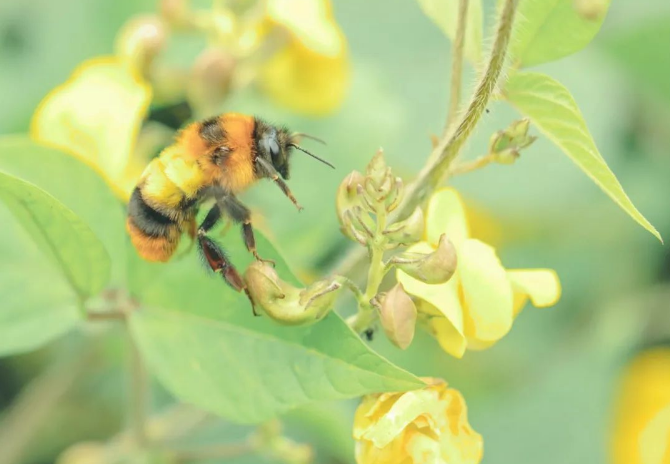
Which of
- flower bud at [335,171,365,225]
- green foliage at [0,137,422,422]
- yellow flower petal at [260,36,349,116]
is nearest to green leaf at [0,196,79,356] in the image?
green foliage at [0,137,422,422]

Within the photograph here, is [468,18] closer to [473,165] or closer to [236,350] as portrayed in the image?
[473,165]

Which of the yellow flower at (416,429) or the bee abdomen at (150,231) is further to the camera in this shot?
the bee abdomen at (150,231)

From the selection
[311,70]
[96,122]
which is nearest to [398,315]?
[96,122]

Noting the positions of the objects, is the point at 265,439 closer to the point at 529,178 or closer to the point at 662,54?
the point at 529,178

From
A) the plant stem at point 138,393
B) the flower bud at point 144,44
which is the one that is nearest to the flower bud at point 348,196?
Result: the plant stem at point 138,393

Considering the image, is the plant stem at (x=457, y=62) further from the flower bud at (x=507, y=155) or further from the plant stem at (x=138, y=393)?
the plant stem at (x=138, y=393)

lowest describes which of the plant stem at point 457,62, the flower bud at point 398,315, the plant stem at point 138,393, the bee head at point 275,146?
the plant stem at point 138,393
